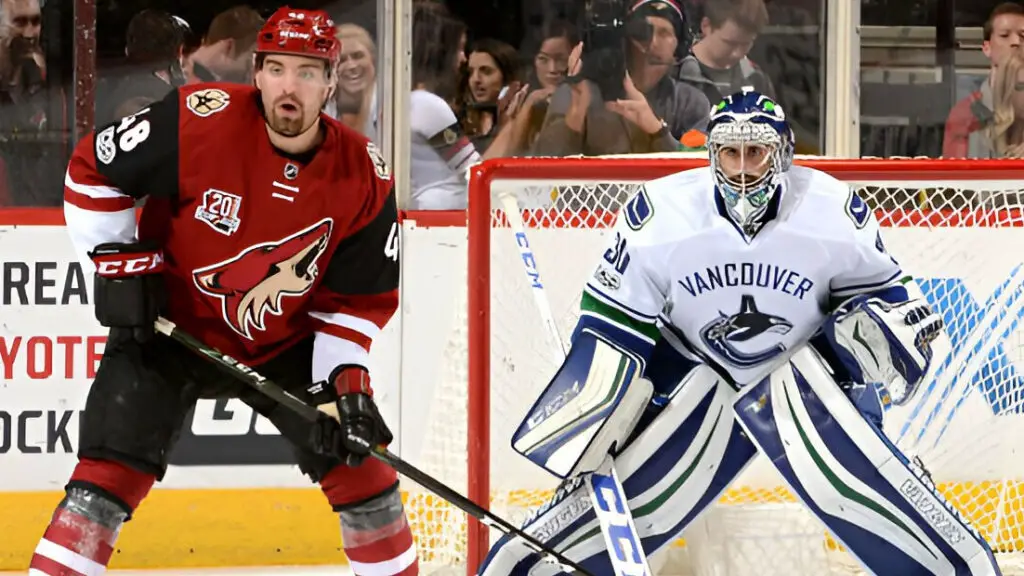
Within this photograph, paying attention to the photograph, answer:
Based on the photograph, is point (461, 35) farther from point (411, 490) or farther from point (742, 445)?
point (742, 445)

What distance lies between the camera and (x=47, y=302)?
3713mm

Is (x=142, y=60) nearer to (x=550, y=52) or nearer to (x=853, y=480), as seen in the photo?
(x=550, y=52)

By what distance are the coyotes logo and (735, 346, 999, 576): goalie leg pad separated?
2.47 ft

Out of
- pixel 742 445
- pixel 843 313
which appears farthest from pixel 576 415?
pixel 843 313

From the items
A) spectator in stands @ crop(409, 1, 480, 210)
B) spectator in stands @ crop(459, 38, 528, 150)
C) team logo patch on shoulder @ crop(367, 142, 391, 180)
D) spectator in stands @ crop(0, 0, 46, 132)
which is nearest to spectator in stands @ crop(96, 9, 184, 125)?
spectator in stands @ crop(0, 0, 46, 132)

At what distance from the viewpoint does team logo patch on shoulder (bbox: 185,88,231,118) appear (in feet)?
8.70

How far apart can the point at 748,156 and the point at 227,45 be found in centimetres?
175

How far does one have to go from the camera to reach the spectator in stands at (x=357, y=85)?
12.9 ft

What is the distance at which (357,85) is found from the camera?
3941 mm

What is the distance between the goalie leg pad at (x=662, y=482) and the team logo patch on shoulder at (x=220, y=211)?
26.5 inches

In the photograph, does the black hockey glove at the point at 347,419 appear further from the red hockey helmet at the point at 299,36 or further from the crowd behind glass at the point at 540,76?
the crowd behind glass at the point at 540,76

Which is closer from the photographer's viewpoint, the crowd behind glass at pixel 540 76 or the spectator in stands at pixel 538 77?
the crowd behind glass at pixel 540 76

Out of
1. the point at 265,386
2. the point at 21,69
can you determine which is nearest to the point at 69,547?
the point at 265,386

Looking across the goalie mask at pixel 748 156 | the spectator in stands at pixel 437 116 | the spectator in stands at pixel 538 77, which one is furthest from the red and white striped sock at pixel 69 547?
the spectator in stands at pixel 538 77
